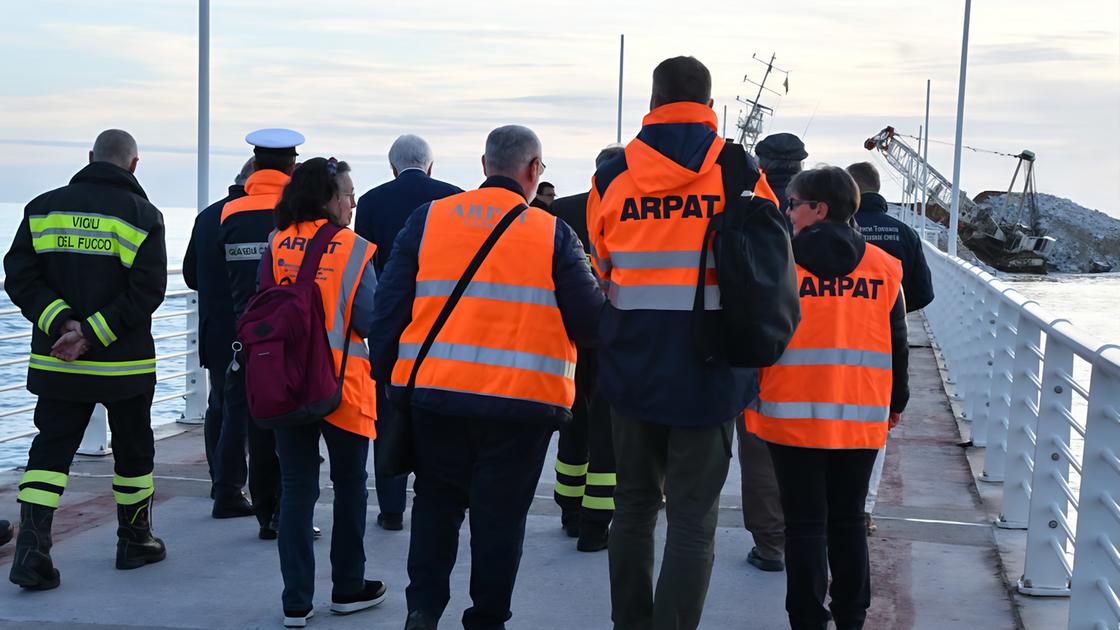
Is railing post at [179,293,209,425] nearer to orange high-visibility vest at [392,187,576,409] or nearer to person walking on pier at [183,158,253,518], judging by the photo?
person walking on pier at [183,158,253,518]

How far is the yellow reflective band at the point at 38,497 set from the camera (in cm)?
526

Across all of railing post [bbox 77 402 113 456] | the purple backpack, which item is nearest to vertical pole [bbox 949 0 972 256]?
railing post [bbox 77 402 113 456]

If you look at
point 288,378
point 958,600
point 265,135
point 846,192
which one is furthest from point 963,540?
point 265,135

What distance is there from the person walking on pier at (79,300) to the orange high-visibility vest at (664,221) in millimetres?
2444

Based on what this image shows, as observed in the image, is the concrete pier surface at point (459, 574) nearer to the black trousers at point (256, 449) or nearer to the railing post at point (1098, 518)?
the black trousers at point (256, 449)

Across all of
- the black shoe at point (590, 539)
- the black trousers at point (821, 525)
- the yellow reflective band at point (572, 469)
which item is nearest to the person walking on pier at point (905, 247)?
the black trousers at point (821, 525)

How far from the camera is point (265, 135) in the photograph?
608 cm

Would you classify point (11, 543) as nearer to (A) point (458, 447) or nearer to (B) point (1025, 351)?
(A) point (458, 447)

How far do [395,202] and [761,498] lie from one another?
244cm

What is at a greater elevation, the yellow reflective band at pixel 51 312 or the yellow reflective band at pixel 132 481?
the yellow reflective band at pixel 51 312

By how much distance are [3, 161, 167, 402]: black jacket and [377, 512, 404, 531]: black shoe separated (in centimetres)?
147

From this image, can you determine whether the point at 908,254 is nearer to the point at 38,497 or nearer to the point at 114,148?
the point at 114,148

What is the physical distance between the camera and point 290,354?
463 centimetres

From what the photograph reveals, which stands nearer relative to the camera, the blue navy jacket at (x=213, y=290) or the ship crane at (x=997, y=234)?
the blue navy jacket at (x=213, y=290)
